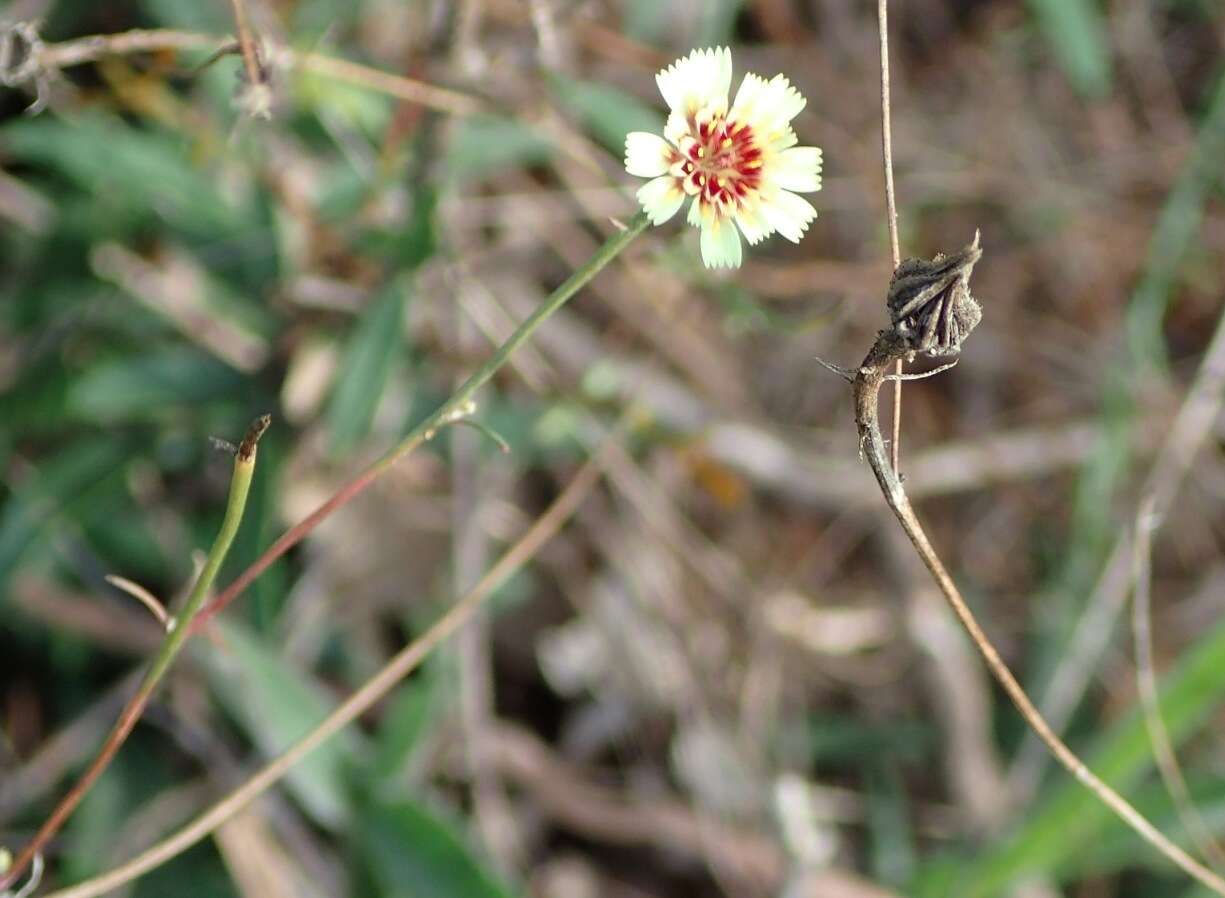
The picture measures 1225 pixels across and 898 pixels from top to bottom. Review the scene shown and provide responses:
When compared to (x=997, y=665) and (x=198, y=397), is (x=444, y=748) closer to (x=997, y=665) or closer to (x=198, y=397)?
(x=198, y=397)

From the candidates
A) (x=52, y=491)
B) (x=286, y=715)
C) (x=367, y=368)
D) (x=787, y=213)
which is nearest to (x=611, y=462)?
(x=367, y=368)

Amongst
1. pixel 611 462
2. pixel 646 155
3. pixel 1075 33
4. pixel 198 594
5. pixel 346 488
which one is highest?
pixel 1075 33

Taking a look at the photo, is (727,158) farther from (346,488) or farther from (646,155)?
(346,488)

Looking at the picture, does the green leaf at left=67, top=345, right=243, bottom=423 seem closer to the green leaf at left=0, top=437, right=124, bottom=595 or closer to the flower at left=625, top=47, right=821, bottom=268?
the green leaf at left=0, top=437, right=124, bottom=595

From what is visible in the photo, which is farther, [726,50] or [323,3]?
[323,3]

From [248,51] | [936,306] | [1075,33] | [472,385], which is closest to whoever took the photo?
[936,306]

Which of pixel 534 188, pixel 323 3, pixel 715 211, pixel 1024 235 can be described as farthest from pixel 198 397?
pixel 1024 235

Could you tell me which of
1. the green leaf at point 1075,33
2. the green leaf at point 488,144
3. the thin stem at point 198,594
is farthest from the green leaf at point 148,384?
A: the green leaf at point 1075,33

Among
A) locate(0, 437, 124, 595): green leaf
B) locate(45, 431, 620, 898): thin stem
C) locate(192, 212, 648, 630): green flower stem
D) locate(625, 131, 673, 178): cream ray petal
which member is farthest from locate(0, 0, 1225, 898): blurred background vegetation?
locate(625, 131, 673, 178): cream ray petal

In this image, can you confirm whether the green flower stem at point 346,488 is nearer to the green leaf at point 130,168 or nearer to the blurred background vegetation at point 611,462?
the blurred background vegetation at point 611,462
